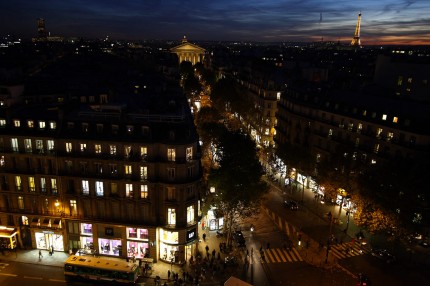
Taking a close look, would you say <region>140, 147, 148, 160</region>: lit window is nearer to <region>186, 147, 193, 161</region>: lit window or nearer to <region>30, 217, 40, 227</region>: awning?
<region>186, 147, 193, 161</region>: lit window

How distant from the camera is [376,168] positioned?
5750 cm

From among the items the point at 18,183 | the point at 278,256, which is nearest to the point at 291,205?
the point at 278,256

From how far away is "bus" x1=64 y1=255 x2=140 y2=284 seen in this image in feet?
150

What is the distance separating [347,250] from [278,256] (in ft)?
36.5

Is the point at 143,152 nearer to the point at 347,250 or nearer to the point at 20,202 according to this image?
the point at 20,202

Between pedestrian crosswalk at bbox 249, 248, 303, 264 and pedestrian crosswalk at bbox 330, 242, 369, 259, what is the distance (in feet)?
19.3

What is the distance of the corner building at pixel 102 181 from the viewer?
161 ft

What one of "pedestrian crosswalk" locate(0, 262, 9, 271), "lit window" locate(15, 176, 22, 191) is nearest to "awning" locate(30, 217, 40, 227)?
"lit window" locate(15, 176, 22, 191)

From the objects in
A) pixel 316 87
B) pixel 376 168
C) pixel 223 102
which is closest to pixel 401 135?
pixel 376 168

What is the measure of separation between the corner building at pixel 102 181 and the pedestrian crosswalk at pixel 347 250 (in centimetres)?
2149

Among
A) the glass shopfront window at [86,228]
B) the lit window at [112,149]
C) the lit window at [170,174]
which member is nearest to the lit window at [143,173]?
the lit window at [170,174]

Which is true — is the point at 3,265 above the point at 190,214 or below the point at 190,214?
below

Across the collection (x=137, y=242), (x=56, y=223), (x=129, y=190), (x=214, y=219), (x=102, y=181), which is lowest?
(x=214, y=219)

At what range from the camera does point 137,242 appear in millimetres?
51500
